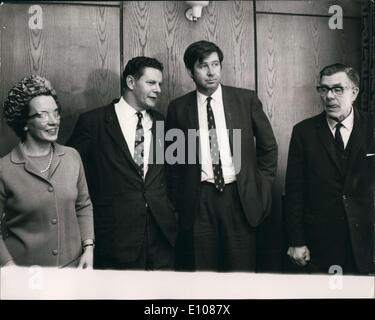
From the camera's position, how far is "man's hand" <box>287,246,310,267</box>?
3.61 meters

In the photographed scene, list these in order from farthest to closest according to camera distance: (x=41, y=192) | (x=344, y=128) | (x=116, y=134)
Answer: (x=344, y=128)
(x=116, y=134)
(x=41, y=192)

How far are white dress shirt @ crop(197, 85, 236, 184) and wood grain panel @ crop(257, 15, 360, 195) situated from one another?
29cm

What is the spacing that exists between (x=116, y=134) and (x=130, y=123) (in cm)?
11

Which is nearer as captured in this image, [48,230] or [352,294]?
[48,230]

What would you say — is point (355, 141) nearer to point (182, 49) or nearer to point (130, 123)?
point (182, 49)

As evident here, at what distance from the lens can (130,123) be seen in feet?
11.4

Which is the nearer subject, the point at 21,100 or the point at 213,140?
the point at 21,100

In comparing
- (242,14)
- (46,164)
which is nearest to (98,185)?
(46,164)

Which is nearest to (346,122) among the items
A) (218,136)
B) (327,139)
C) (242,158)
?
(327,139)

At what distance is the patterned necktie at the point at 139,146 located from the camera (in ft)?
11.4

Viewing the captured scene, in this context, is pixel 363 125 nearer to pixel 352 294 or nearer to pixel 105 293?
pixel 352 294

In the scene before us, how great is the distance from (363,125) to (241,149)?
0.81 meters

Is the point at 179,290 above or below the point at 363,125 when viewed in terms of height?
below

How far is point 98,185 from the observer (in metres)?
3.46
